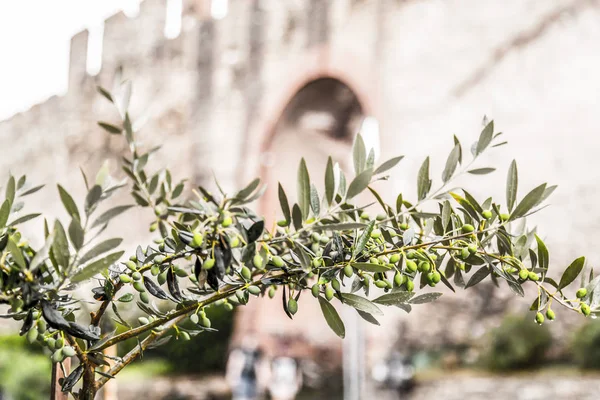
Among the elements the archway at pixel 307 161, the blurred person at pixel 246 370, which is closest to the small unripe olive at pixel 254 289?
the archway at pixel 307 161

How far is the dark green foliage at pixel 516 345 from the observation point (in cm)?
441

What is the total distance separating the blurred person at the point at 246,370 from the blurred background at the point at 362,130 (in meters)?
0.02

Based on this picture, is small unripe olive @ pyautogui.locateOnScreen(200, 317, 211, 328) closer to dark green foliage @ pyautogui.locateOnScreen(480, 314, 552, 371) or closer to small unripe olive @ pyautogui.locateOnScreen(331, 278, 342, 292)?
small unripe olive @ pyautogui.locateOnScreen(331, 278, 342, 292)

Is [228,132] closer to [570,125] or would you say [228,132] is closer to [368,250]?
[570,125]

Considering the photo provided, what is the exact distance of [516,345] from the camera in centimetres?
446

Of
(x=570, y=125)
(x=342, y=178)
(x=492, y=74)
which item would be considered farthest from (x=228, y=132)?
(x=342, y=178)

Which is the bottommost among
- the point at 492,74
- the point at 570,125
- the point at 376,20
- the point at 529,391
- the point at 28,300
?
the point at 529,391

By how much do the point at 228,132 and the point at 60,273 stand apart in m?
6.17

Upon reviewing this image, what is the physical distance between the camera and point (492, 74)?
4914 mm

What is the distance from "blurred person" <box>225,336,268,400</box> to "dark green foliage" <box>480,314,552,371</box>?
205cm

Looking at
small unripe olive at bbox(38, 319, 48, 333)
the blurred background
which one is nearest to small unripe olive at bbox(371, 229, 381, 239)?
small unripe olive at bbox(38, 319, 48, 333)

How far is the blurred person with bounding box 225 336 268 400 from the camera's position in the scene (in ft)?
18.9

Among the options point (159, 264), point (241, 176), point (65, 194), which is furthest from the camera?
point (241, 176)

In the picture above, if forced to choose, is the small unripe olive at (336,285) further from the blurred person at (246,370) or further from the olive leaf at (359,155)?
the blurred person at (246,370)
